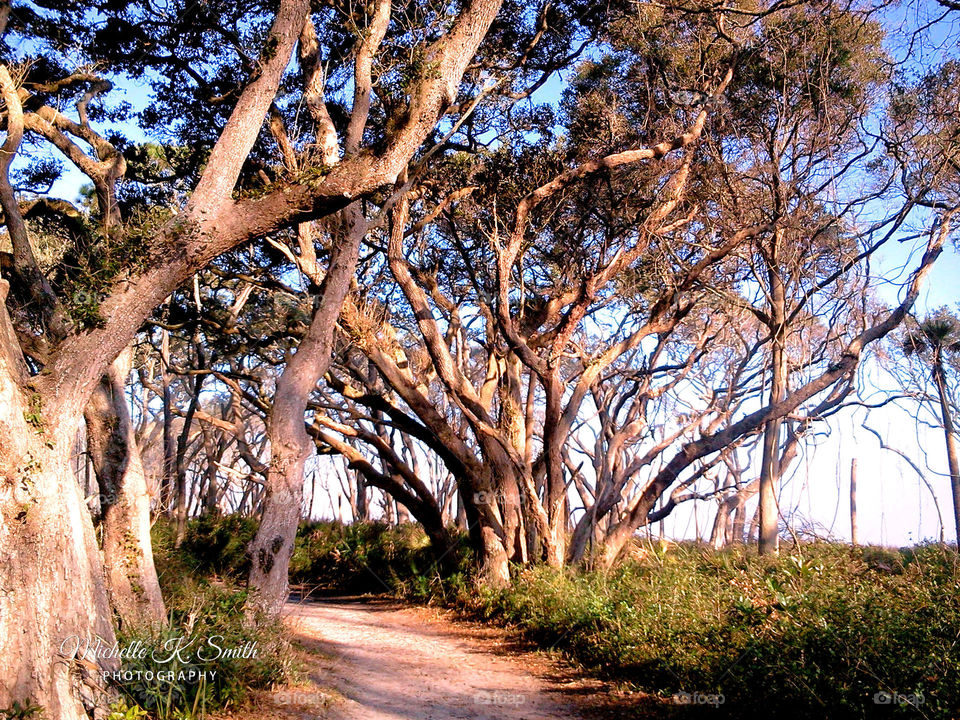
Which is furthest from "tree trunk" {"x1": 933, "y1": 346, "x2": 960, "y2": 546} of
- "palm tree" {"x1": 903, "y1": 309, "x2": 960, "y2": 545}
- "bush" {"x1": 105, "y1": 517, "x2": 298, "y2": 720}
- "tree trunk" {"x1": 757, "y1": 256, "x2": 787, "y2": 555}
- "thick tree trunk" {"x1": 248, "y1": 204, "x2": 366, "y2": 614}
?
"bush" {"x1": 105, "y1": 517, "x2": 298, "y2": 720}

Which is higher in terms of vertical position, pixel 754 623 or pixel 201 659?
pixel 754 623

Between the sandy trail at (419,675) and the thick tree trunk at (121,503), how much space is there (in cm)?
200

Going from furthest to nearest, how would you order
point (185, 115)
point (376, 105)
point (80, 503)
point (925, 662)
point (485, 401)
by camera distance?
point (485, 401) < point (376, 105) < point (185, 115) < point (80, 503) < point (925, 662)

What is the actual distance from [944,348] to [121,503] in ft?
56.2

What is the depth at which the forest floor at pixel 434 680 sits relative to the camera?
7113 millimetres

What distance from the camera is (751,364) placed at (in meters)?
20.2

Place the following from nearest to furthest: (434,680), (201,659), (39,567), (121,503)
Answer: (39,567)
(201,659)
(121,503)
(434,680)

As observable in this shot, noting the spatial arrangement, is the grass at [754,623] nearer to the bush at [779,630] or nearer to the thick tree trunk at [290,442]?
the bush at [779,630]

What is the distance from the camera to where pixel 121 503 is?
23.7ft

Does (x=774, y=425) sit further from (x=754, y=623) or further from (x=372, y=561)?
(x=372, y=561)

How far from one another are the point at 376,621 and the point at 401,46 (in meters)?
9.06

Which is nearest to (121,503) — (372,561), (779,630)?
(779,630)

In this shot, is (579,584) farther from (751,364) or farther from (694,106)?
(751,364)

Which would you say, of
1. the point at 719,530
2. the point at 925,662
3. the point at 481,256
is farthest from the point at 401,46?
the point at 719,530
